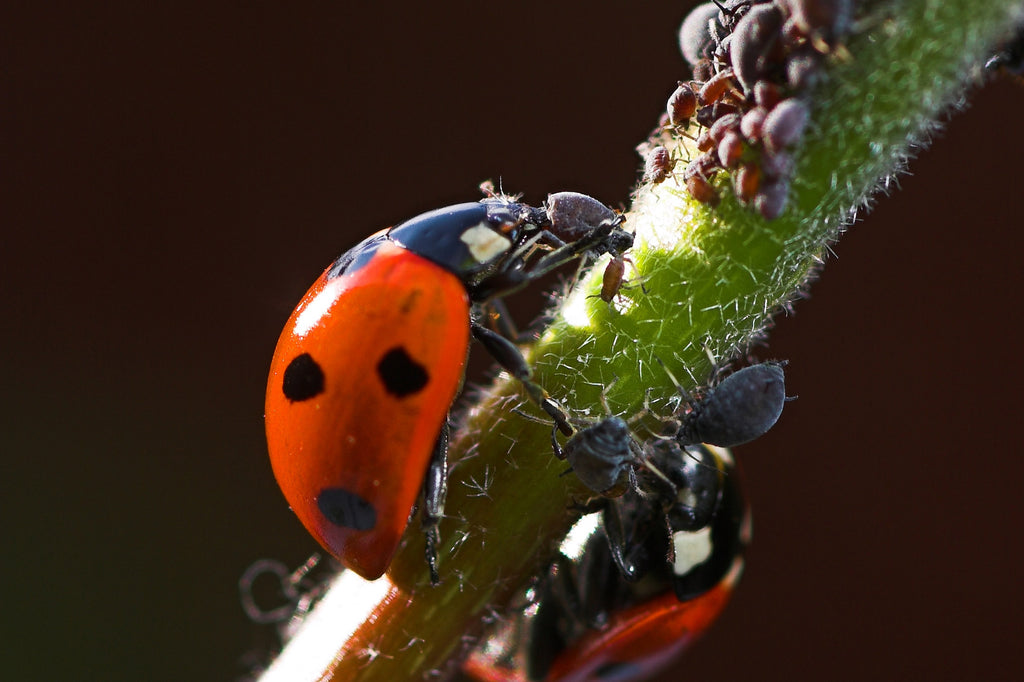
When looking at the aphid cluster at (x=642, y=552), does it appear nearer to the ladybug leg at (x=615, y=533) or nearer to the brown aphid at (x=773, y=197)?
the ladybug leg at (x=615, y=533)

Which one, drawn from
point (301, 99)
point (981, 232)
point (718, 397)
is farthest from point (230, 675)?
point (981, 232)

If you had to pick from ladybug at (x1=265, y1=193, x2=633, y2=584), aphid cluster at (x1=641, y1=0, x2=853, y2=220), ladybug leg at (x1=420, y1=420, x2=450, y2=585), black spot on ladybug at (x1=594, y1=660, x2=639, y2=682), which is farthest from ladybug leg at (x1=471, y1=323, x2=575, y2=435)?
black spot on ladybug at (x1=594, y1=660, x2=639, y2=682)

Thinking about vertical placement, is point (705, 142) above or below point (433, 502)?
above

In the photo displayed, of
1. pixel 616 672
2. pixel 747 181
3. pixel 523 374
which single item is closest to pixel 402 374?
pixel 523 374

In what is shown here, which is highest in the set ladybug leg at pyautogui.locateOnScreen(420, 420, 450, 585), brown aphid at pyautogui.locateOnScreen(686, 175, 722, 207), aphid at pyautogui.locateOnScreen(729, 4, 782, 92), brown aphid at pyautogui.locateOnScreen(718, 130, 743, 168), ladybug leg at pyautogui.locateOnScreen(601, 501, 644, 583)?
aphid at pyautogui.locateOnScreen(729, 4, 782, 92)

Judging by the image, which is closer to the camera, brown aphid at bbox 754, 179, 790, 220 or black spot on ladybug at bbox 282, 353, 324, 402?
brown aphid at bbox 754, 179, 790, 220

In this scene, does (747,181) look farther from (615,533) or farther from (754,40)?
(615,533)

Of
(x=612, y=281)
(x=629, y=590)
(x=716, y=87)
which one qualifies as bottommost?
(x=629, y=590)

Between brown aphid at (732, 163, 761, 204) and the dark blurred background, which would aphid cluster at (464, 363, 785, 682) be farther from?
the dark blurred background
